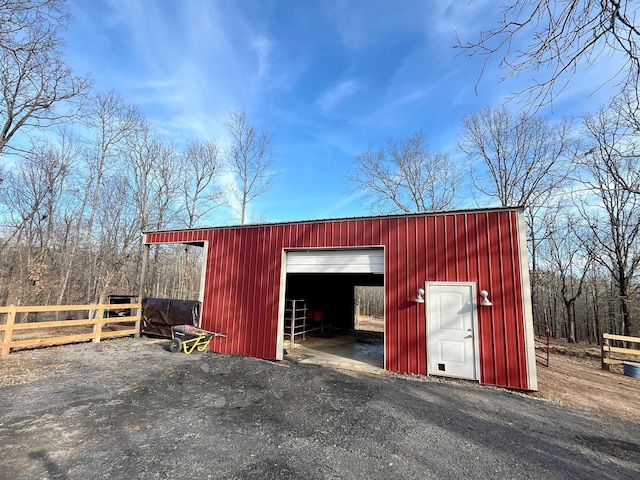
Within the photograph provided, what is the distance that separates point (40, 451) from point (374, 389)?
4264mm

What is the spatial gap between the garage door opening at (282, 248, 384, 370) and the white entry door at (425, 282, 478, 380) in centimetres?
132

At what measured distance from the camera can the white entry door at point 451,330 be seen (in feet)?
18.3

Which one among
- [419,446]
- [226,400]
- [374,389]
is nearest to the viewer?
[419,446]

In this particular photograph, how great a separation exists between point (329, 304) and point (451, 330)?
8.73 m

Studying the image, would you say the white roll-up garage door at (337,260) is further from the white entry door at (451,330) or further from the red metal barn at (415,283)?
the white entry door at (451,330)

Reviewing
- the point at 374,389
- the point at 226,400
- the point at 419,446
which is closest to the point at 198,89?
the point at 226,400

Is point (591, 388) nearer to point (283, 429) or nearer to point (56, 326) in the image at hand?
point (283, 429)

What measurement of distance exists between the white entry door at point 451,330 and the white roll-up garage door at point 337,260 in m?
1.33

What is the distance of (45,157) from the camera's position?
15008 mm

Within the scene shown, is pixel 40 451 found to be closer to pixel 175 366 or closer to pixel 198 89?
pixel 175 366

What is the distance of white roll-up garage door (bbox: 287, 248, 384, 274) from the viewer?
6.72 metres

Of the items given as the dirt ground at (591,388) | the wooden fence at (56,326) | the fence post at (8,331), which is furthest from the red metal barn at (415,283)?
the fence post at (8,331)

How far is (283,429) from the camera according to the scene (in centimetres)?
341

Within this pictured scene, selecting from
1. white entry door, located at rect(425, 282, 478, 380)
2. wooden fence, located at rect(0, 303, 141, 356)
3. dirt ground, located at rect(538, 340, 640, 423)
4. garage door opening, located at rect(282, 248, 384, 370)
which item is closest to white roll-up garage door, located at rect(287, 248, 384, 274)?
garage door opening, located at rect(282, 248, 384, 370)
